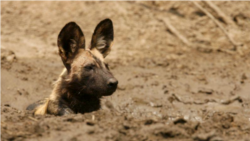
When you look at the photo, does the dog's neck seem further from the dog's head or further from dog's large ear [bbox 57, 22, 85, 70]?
dog's large ear [bbox 57, 22, 85, 70]

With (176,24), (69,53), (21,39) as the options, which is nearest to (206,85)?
(176,24)

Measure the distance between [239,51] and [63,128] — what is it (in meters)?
7.19

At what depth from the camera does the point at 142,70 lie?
9438mm

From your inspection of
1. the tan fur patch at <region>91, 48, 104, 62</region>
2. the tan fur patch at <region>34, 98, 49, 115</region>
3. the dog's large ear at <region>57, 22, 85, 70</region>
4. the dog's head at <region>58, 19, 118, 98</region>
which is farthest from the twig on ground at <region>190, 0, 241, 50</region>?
the tan fur patch at <region>34, 98, 49, 115</region>

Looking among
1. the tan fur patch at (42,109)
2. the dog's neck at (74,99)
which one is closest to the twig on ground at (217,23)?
the dog's neck at (74,99)

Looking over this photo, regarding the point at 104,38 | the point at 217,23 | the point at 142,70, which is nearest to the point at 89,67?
the point at 104,38

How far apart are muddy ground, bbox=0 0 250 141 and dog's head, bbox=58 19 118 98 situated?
383mm

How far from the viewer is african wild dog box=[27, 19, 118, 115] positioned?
5.78 m

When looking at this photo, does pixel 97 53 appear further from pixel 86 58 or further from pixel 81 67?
pixel 81 67

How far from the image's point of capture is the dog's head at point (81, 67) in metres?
5.77

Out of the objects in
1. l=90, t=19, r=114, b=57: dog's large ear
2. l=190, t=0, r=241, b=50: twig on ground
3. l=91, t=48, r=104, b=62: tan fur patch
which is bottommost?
l=190, t=0, r=241, b=50: twig on ground

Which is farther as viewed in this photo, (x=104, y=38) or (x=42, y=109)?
(x=104, y=38)

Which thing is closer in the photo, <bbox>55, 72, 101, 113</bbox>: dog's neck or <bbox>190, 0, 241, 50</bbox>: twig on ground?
<bbox>55, 72, 101, 113</bbox>: dog's neck

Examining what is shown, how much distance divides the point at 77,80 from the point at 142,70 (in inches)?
146
